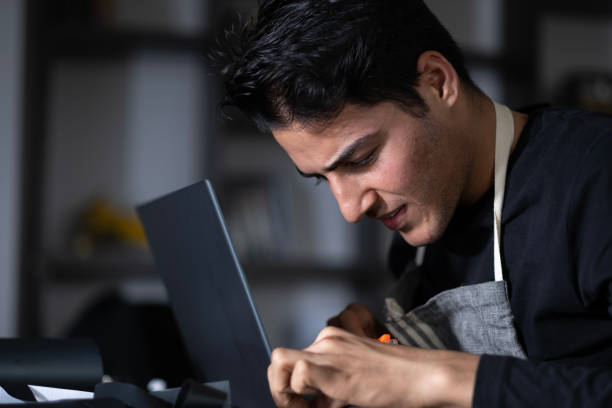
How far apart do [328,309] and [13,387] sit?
1.80 meters

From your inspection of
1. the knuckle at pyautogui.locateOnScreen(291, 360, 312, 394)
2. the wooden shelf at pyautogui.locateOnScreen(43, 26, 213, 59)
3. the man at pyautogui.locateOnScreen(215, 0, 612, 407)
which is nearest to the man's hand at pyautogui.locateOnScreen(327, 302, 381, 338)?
the man at pyautogui.locateOnScreen(215, 0, 612, 407)

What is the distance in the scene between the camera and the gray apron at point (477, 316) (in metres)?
0.86

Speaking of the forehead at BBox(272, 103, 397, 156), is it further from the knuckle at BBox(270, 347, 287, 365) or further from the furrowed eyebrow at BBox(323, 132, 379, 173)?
the knuckle at BBox(270, 347, 287, 365)

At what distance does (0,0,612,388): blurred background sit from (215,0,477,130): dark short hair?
126 centimetres

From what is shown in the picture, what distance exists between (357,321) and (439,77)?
39cm

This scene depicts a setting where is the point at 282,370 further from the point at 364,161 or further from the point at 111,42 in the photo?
the point at 111,42

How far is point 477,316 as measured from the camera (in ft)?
2.85

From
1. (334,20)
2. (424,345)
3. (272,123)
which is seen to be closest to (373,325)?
(424,345)

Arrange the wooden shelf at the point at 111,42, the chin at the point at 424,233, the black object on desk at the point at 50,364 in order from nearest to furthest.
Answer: the black object on desk at the point at 50,364 < the chin at the point at 424,233 < the wooden shelf at the point at 111,42

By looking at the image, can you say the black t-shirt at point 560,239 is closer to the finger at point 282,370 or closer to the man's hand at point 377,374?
the man's hand at point 377,374

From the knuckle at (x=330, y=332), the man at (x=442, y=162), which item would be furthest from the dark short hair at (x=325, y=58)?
the knuckle at (x=330, y=332)

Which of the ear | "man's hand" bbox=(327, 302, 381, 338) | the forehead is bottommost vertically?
"man's hand" bbox=(327, 302, 381, 338)

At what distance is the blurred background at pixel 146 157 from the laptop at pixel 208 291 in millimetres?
1051

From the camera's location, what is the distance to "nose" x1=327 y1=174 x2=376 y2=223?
2.94 feet
